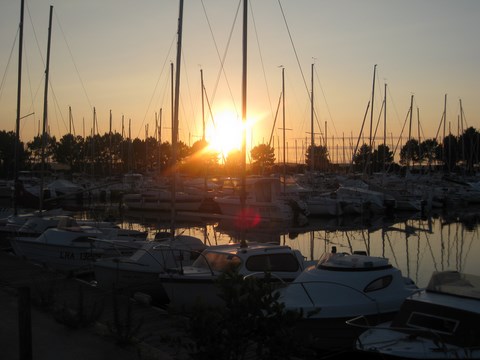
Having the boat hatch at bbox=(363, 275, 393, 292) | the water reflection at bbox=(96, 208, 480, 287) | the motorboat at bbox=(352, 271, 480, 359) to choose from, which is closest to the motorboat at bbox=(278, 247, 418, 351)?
the boat hatch at bbox=(363, 275, 393, 292)

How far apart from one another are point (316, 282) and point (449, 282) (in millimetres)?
2544

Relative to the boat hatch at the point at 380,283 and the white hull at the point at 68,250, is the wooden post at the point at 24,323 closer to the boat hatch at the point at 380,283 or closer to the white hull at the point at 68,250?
the boat hatch at the point at 380,283

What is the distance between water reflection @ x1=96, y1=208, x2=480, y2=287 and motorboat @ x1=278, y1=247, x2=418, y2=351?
33.0 feet

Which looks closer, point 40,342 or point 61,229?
point 40,342

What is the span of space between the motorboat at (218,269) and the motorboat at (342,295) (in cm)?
195

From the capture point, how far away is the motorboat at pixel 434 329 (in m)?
8.33

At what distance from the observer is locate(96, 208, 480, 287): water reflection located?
27.2 meters

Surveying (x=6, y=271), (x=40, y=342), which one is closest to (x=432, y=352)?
(x=40, y=342)

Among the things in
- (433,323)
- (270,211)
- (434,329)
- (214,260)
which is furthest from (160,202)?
(434,329)

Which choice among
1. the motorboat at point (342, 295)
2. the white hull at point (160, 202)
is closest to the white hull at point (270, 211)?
the white hull at point (160, 202)

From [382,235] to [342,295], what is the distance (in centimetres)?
2842

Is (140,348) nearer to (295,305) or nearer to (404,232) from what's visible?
(295,305)

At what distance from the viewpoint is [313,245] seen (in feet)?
109

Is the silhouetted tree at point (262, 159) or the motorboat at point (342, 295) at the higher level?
the silhouetted tree at point (262, 159)
